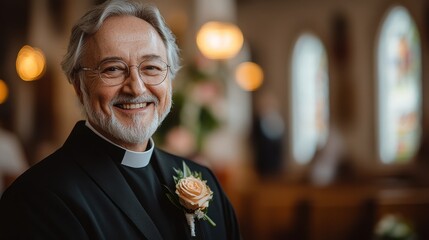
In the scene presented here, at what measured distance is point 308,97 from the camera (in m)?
18.8

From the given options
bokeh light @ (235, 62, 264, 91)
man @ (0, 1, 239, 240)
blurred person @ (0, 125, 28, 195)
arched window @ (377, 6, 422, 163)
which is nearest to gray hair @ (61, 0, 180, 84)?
man @ (0, 1, 239, 240)

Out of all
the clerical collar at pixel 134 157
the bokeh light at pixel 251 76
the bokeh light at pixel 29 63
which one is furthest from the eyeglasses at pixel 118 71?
the bokeh light at pixel 251 76

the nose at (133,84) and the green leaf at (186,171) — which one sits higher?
the nose at (133,84)

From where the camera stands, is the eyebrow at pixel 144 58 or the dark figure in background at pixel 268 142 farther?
the dark figure in background at pixel 268 142

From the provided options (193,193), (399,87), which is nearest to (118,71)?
(193,193)

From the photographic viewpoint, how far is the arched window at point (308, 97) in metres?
18.0

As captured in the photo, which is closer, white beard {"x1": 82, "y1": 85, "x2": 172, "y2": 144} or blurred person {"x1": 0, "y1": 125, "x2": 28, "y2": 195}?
white beard {"x1": 82, "y1": 85, "x2": 172, "y2": 144}

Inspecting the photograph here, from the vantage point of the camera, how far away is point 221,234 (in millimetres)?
2516

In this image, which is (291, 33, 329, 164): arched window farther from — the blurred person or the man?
the man

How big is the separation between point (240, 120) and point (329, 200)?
32.9 ft

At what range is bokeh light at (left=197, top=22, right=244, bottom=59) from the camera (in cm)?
1093

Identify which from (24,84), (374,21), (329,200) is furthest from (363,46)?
(329,200)

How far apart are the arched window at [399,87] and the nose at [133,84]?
1174cm

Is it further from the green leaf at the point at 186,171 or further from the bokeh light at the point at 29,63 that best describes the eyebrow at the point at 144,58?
the bokeh light at the point at 29,63
